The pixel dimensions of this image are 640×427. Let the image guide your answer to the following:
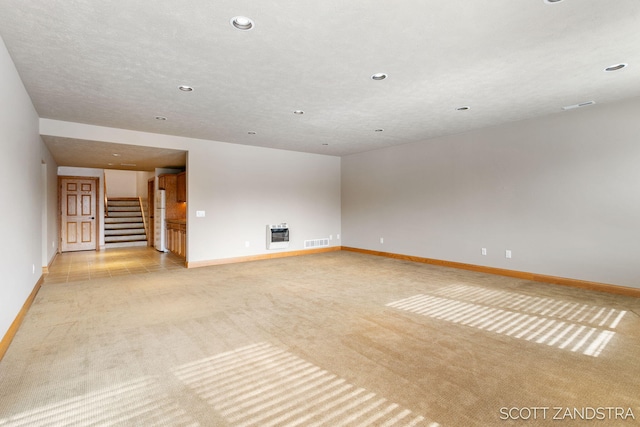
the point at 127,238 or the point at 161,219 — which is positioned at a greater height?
the point at 161,219

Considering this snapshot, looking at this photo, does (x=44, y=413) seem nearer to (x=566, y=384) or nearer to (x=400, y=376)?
(x=400, y=376)

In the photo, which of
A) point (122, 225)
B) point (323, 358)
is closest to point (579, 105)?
point (323, 358)

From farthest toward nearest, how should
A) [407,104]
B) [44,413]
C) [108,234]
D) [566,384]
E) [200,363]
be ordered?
[108,234] → [407,104] → [200,363] → [566,384] → [44,413]

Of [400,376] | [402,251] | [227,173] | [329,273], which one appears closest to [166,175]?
[227,173]

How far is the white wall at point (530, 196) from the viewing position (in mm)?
4445

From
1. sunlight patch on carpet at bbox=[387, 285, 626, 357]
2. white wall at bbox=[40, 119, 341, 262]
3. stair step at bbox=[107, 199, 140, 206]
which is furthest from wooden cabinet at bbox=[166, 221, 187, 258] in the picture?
sunlight patch on carpet at bbox=[387, 285, 626, 357]

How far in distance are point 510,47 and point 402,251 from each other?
5094 mm

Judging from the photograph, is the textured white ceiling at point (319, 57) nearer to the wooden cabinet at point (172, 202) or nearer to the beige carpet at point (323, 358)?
the beige carpet at point (323, 358)

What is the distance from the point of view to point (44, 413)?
187 cm

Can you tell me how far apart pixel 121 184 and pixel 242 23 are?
1405 centimetres

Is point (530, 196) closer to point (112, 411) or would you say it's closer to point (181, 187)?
point (112, 411)

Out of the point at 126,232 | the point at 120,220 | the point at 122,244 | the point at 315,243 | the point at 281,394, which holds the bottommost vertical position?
the point at 281,394

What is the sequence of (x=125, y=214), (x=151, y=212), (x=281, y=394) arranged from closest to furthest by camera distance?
(x=281, y=394), (x=151, y=212), (x=125, y=214)

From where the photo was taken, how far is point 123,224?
A: 10.8 meters
